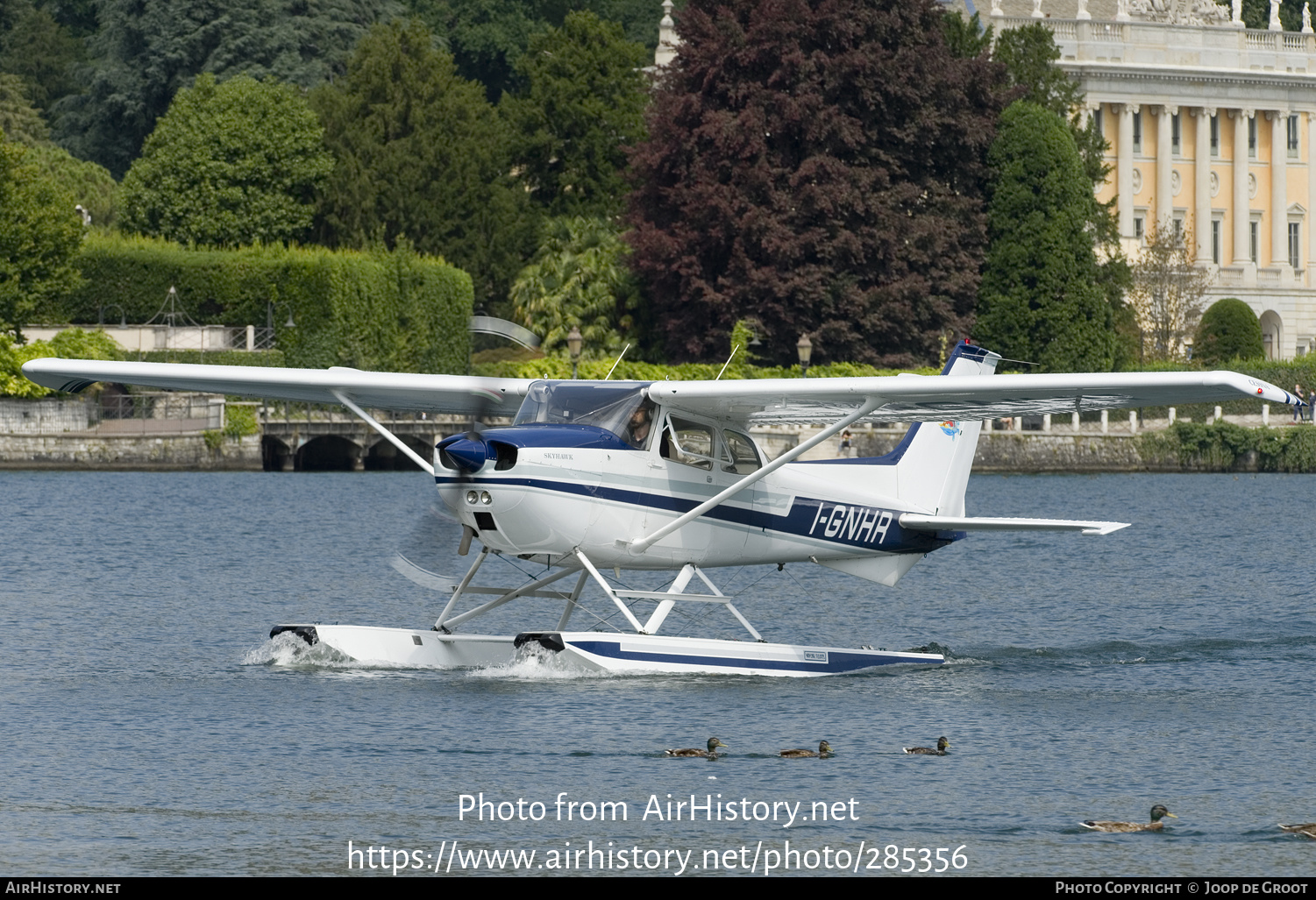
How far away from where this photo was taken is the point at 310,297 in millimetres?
63594

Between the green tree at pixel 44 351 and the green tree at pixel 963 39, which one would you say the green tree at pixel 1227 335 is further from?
the green tree at pixel 44 351

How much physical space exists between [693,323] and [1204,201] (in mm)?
38814

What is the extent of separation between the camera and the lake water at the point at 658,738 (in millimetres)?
12281

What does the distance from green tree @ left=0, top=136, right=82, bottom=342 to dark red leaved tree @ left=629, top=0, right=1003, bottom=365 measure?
53.7 feet

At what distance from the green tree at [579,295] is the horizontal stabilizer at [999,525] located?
44.5m

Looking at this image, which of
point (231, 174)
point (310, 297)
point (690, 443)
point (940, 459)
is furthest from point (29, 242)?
point (690, 443)

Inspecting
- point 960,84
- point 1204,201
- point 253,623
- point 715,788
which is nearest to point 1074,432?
point 960,84

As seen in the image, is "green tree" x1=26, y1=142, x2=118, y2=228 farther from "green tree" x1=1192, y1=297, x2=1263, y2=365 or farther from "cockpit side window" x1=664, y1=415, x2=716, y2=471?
"cockpit side window" x1=664, y1=415, x2=716, y2=471

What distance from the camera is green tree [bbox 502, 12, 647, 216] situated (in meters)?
71.6

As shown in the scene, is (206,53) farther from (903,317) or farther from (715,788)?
(715,788)

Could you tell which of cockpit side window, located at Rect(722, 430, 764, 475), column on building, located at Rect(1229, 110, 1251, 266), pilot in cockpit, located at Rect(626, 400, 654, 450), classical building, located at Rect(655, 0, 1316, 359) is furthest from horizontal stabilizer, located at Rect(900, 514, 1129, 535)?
column on building, located at Rect(1229, 110, 1251, 266)

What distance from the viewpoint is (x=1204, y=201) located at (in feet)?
307

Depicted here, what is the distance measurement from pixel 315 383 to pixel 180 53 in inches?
2617

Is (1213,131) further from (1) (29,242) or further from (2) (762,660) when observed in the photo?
(2) (762,660)
